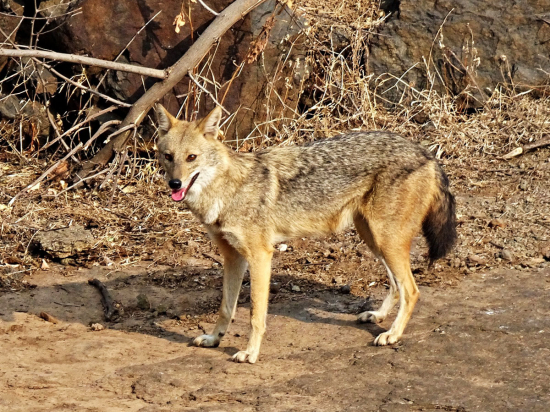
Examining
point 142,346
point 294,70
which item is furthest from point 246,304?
point 294,70

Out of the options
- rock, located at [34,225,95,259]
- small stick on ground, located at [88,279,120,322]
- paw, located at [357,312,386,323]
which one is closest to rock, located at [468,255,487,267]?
paw, located at [357,312,386,323]

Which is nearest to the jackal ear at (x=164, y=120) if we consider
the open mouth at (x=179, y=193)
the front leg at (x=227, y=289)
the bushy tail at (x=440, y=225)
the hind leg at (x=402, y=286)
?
the open mouth at (x=179, y=193)

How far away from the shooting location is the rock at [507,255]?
738 centimetres

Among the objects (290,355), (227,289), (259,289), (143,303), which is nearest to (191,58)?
(143,303)

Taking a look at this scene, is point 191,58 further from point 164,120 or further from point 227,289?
point 227,289

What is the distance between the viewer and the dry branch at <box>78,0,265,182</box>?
8789mm

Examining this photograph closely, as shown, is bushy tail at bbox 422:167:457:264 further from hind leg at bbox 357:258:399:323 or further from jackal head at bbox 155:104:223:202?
jackal head at bbox 155:104:223:202

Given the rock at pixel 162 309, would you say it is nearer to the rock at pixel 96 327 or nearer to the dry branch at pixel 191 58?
the rock at pixel 96 327

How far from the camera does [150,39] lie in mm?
9312

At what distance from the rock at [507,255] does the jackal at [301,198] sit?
1368mm

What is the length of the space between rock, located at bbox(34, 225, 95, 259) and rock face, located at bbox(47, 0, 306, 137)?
2264mm

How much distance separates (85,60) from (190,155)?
115 inches

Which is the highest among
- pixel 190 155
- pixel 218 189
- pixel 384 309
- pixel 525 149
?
pixel 190 155

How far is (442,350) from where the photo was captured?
5.67m
